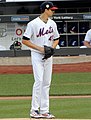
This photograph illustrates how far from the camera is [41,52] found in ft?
27.6

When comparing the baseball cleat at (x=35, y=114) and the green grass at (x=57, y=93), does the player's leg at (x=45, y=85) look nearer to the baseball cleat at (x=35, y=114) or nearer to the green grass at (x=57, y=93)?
the baseball cleat at (x=35, y=114)

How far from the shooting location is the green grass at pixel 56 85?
587 inches

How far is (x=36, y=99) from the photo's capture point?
27.8ft

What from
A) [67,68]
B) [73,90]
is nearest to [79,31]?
[67,68]

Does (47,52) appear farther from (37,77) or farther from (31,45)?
(37,77)

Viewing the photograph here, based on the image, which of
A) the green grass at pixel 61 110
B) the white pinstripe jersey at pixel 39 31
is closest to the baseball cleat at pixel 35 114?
the green grass at pixel 61 110

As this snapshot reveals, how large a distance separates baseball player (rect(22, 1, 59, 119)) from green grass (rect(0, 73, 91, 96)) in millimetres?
5921

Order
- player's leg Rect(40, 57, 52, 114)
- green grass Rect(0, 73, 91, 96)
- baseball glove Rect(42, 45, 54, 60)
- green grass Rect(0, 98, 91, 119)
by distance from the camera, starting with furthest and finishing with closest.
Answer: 1. green grass Rect(0, 73, 91, 96)
2. green grass Rect(0, 98, 91, 119)
3. player's leg Rect(40, 57, 52, 114)
4. baseball glove Rect(42, 45, 54, 60)

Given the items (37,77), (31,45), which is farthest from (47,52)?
(37,77)

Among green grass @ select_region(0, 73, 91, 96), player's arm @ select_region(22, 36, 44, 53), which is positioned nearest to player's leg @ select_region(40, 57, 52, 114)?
player's arm @ select_region(22, 36, 44, 53)

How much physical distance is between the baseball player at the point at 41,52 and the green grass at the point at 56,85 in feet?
19.4

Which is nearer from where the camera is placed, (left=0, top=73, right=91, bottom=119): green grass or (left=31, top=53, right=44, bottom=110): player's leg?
(left=31, top=53, right=44, bottom=110): player's leg

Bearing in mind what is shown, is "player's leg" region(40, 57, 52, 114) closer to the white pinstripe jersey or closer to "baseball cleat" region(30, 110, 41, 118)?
"baseball cleat" region(30, 110, 41, 118)

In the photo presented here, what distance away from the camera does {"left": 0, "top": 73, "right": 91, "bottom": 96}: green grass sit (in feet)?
49.0
